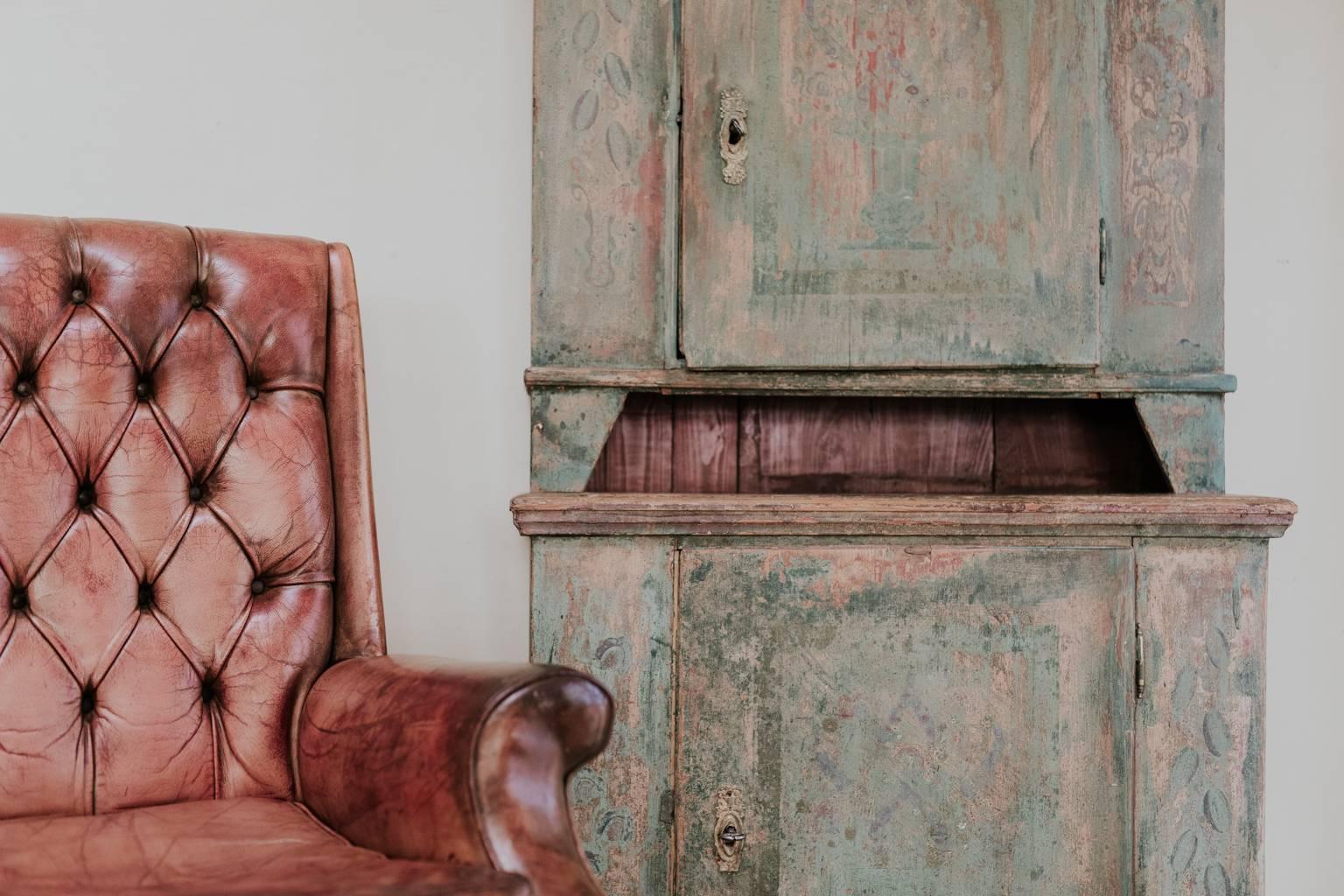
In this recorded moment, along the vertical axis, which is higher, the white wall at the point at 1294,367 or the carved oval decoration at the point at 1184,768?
the white wall at the point at 1294,367

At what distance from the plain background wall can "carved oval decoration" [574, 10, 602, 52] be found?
0.61 ft

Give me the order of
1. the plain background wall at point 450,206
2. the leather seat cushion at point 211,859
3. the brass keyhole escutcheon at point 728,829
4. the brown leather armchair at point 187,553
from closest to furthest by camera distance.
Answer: the leather seat cushion at point 211,859
the brown leather armchair at point 187,553
the brass keyhole escutcheon at point 728,829
the plain background wall at point 450,206

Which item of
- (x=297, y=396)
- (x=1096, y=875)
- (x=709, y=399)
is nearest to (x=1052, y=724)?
(x=1096, y=875)

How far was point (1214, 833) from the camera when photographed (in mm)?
1226

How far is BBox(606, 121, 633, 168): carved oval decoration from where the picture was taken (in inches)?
52.3

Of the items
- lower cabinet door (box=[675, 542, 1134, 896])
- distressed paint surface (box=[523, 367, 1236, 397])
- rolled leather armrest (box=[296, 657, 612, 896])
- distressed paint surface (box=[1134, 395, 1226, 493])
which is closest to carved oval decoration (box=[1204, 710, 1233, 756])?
lower cabinet door (box=[675, 542, 1134, 896])

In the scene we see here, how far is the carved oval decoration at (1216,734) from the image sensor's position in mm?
1229

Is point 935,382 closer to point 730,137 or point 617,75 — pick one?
point 730,137

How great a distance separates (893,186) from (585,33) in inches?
18.3

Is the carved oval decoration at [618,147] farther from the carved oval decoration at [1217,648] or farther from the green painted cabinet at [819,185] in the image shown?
the carved oval decoration at [1217,648]

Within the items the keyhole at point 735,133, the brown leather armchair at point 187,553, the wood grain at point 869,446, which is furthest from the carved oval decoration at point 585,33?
the wood grain at point 869,446

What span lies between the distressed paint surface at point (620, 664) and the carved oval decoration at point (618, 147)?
1.69 ft

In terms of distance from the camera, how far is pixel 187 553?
1101 millimetres

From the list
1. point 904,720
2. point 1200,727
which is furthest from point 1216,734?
point 904,720
